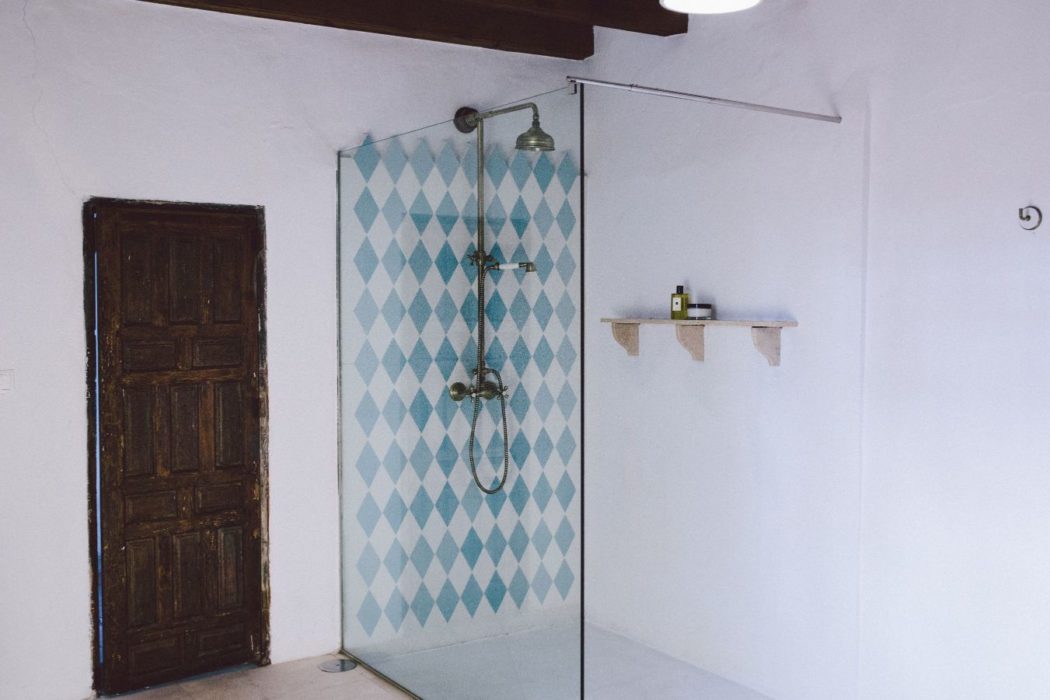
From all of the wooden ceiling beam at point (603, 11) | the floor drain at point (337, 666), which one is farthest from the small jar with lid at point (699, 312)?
the floor drain at point (337, 666)

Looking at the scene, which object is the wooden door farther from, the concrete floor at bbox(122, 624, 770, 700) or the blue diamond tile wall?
the blue diamond tile wall

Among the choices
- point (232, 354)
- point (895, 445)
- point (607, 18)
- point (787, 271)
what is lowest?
point (895, 445)

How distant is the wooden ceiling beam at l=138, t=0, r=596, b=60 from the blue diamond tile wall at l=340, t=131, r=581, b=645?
0.54m

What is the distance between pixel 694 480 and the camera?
388cm

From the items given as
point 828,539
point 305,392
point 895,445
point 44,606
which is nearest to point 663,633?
point 828,539

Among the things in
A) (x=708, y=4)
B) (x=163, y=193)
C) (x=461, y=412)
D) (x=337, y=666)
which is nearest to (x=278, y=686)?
(x=337, y=666)

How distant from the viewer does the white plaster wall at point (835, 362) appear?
9.15 ft

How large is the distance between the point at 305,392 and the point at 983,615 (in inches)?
99.5

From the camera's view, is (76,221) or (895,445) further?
(76,221)

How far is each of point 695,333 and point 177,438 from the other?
2.00m

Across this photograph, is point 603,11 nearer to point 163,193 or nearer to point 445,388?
point 445,388

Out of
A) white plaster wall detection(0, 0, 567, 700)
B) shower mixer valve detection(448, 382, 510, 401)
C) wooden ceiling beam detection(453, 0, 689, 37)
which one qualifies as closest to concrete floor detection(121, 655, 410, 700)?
white plaster wall detection(0, 0, 567, 700)

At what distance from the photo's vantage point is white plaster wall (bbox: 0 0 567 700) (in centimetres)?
329

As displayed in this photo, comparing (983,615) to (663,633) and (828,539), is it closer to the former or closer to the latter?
(828,539)
